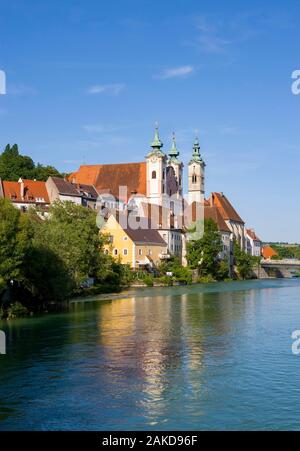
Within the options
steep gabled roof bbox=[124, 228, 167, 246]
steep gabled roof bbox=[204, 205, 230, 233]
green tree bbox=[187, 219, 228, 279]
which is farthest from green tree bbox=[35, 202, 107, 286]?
steep gabled roof bbox=[204, 205, 230, 233]

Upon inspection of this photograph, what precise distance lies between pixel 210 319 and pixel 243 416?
21.7 meters

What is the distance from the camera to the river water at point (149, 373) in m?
18.5

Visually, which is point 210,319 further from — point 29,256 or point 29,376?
point 29,376

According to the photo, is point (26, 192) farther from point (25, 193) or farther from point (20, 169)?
point (20, 169)

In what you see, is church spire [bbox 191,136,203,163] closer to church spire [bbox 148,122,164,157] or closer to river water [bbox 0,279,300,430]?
church spire [bbox 148,122,164,157]

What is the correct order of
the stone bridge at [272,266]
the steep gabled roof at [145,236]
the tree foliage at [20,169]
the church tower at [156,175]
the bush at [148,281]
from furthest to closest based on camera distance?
1. the stone bridge at [272,266]
2. the church tower at [156,175]
3. the tree foliage at [20,169]
4. the steep gabled roof at [145,236]
5. the bush at [148,281]

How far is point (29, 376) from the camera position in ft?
76.2

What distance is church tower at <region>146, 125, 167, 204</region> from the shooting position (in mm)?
109250

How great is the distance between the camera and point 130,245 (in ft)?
276

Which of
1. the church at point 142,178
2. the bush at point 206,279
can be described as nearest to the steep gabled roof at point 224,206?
the church at point 142,178

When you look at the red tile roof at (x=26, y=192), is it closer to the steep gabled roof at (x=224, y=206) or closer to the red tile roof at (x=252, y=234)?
the steep gabled roof at (x=224, y=206)

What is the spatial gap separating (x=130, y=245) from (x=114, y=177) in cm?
3114

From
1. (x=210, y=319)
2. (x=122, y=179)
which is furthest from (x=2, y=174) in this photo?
(x=210, y=319)

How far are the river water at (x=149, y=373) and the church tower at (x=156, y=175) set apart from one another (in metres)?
68.6
